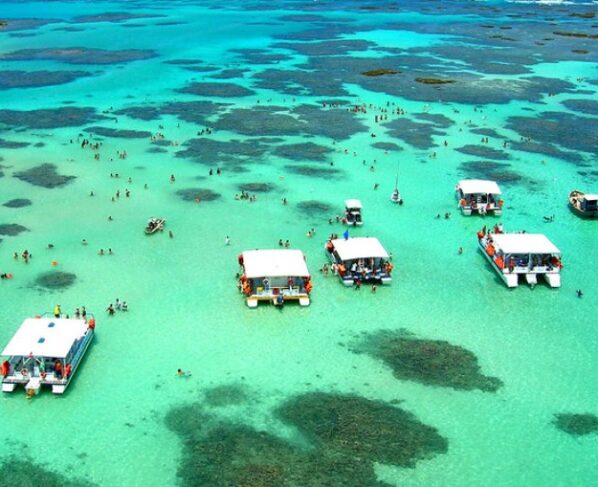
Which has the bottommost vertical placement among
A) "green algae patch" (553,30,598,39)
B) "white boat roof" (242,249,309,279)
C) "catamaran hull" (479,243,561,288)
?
"catamaran hull" (479,243,561,288)

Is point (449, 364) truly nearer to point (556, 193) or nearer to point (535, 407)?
point (535, 407)

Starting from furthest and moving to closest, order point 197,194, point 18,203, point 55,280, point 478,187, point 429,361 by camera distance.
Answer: point 197,194 < point 478,187 < point 18,203 < point 55,280 < point 429,361

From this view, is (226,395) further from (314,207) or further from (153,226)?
(314,207)

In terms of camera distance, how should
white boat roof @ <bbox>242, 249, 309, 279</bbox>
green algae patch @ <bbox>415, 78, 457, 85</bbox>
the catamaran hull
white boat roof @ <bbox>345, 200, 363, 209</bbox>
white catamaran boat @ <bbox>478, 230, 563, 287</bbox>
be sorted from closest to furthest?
white boat roof @ <bbox>242, 249, 309, 279</bbox> → the catamaran hull → white catamaran boat @ <bbox>478, 230, 563, 287</bbox> → white boat roof @ <bbox>345, 200, 363, 209</bbox> → green algae patch @ <bbox>415, 78, 457, 85</bbox>

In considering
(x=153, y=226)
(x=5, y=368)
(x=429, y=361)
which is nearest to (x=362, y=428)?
(x=429, y=361)

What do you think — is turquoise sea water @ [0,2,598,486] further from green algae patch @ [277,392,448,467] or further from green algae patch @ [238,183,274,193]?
green algae patch @ [238,183,274,193]

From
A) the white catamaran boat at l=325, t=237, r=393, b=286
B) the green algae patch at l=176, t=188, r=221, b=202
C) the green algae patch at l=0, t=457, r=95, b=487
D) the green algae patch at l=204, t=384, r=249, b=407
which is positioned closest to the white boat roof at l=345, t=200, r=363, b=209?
the white catamaran boat at l=325, t=237, r=393, b=286

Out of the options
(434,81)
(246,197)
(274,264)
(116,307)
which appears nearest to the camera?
(116,307)
